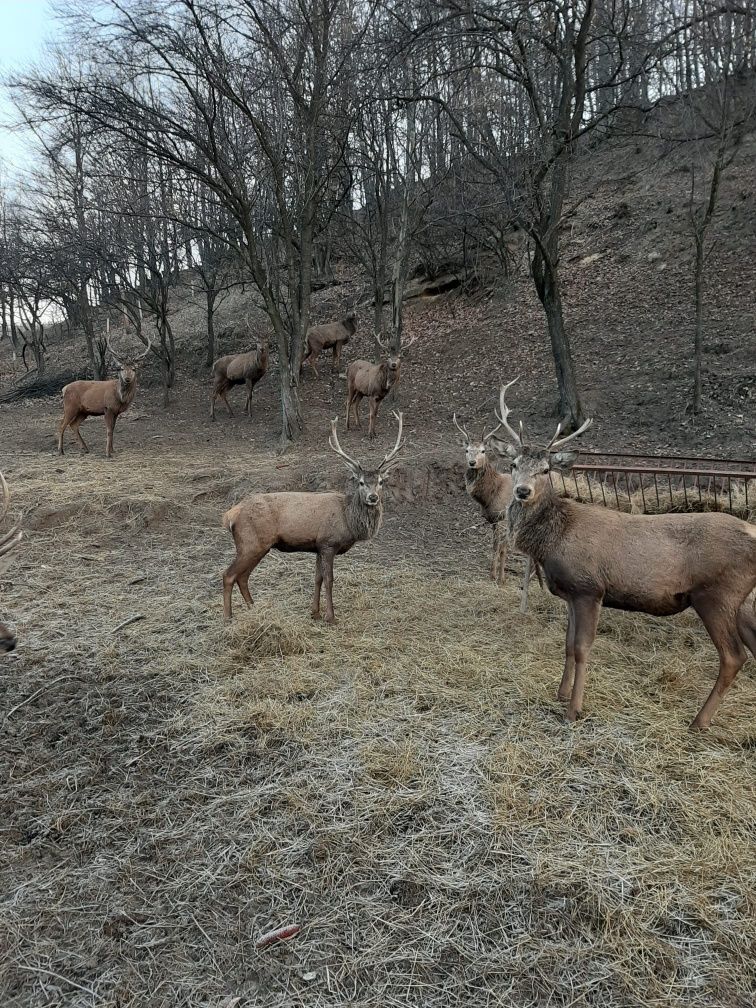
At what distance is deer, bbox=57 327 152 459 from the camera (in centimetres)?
1286

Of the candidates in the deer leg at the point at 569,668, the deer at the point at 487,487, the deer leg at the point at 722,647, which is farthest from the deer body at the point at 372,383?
the deer leg at the point at 722,647

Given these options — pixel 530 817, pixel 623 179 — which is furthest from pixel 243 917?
pixel 623 179

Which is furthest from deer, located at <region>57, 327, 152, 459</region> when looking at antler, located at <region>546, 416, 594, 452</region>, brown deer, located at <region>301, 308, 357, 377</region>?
antler, located at <region>546, 416, 594, 452</region>

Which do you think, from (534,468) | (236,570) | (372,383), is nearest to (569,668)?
(534,468)

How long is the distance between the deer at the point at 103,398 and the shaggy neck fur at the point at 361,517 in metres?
8.50

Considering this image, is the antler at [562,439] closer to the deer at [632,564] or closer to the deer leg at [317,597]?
the deer at [632,564]

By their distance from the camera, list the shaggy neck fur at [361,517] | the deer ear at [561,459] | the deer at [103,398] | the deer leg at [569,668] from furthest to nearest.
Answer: the deer at [103,398] < the shaggy neck fur at [361,517] < the deer ear at [561,459] < the deer leg at [569,668]

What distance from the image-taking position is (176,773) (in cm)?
382

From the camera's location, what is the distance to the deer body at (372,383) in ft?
42.4

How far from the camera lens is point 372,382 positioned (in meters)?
13.2

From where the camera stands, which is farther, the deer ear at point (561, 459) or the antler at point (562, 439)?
the deer ear at point (561, 459)

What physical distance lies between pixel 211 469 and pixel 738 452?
872 centimetres

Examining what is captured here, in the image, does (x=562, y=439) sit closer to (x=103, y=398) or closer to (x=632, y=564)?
(x=632, y=564)

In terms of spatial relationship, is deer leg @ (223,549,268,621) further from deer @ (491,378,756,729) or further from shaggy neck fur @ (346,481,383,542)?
deer @ (491,378,756,729)
